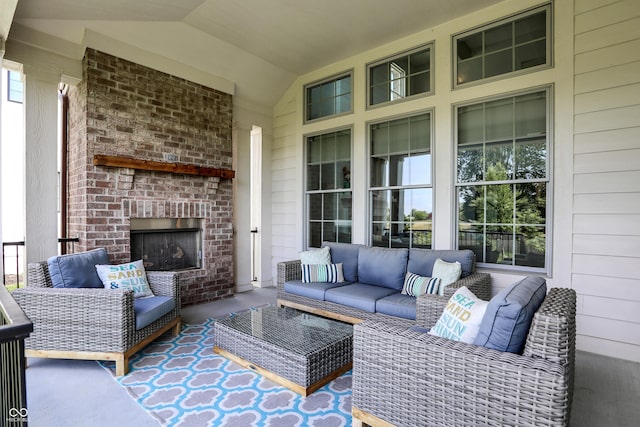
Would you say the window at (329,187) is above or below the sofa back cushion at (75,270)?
above

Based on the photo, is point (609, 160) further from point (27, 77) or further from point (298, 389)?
point (27, 77)

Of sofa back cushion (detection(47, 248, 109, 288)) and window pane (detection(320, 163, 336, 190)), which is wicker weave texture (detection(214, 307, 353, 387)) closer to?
sofa back cushion (detection(47, 248, 109, 288))

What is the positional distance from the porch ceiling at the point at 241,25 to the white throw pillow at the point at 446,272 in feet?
8.96

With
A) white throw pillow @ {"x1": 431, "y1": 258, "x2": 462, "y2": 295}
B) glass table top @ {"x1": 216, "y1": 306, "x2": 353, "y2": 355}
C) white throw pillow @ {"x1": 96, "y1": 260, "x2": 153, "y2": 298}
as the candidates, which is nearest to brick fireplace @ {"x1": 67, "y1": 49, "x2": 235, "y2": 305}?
white throw pillow @ {"x1": 96, "y1": 260, "x2": 153, "y2": 298}

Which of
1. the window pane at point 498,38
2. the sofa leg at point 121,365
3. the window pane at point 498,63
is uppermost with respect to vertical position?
the window pane at point 498,38

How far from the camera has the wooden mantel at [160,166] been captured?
3764 millimetres

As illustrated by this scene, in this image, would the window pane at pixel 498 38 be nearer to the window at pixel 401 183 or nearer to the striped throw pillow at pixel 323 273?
the window at pixel 401 183

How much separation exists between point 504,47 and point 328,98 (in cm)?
241

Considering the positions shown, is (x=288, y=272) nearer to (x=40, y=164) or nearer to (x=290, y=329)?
(x=290, y=329)

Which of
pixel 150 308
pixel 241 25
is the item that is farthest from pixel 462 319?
pixel 241 25

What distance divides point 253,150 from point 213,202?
1601 mm

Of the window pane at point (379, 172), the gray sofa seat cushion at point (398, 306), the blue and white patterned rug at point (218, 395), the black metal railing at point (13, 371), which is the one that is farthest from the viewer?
the window pane at point (379, 172)

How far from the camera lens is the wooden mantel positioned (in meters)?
3.76

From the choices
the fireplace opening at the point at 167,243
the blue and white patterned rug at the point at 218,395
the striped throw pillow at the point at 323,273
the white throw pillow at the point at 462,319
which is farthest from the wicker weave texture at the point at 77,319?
the white throw pillow at the point at 462,319
